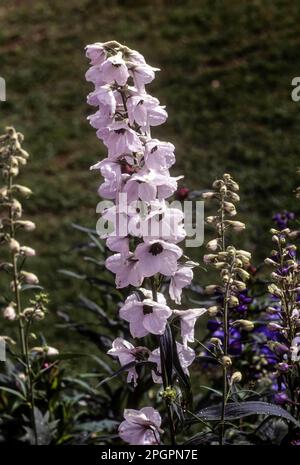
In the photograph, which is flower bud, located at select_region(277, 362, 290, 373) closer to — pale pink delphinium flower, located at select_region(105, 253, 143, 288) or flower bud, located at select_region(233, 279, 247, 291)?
flower bud, located at select_region(233, 279, 247, 291)

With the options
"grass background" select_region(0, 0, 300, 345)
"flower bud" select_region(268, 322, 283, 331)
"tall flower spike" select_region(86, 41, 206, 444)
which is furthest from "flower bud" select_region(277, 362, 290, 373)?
"grass background" select_region(0, 0, 300, 345)

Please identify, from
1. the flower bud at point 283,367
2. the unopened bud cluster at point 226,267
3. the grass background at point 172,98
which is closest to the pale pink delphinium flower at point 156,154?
the unopened bud cluster at point 226,267

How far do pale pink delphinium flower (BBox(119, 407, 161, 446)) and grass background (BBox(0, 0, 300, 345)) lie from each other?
125 inches

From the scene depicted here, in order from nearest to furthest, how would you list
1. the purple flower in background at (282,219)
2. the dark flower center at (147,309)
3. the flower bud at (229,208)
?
the dark flower center at (147,309), the flower bud at (229,208), the purple flower in background at (282,219)

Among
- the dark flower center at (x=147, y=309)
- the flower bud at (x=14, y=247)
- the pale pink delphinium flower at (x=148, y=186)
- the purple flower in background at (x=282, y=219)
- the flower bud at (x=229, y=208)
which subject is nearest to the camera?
the pale pink delphinium flower at (x=148, y=186)

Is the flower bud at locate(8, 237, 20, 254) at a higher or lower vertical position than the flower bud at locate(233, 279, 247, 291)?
higher

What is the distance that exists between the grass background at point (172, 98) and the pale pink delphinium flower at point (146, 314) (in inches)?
129

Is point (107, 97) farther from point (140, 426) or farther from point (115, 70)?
point (140, 426)

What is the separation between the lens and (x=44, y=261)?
21.2 feet

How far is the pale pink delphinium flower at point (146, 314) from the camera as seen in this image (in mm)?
2471

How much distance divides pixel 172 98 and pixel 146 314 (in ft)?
19.9

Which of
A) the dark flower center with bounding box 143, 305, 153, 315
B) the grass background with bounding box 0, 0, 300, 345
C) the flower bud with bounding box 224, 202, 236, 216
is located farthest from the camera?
the grass background with bounding box 0, 0, 300, 345

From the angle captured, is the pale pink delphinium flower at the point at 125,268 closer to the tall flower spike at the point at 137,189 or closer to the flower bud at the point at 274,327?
the tall flower spike at the point at 137,189

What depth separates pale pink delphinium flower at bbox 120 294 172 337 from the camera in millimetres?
2471
